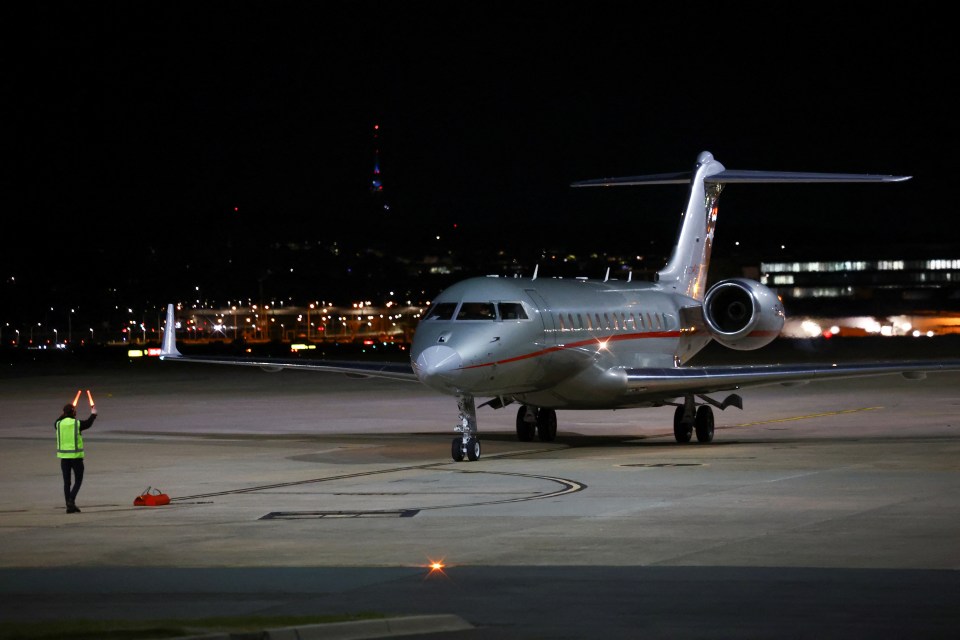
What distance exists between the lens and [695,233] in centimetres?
3319

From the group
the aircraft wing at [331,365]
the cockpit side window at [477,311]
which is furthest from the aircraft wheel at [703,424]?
the aircraft wing at [331,365]

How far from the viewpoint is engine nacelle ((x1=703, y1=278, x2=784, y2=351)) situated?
97.0 ft

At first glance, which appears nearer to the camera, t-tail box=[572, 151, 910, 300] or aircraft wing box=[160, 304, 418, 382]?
aircraft wing box=[160, 304, 418, 382]

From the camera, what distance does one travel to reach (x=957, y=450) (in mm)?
23797

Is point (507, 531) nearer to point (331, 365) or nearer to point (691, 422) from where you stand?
point (691, 422)

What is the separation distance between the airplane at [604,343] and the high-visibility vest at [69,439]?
651 cm

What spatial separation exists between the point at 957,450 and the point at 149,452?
13688 millimetres

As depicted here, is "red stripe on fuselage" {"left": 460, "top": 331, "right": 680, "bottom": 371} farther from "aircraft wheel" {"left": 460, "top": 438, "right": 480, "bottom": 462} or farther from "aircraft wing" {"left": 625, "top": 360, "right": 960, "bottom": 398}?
"aircraft wheel" {"left": 460, "top": 438, "right": 480, "bottom": 462}

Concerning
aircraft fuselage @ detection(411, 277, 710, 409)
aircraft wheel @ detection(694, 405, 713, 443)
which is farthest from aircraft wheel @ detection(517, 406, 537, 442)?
aircraft wheel @ detection(694, 405, 713, 443)

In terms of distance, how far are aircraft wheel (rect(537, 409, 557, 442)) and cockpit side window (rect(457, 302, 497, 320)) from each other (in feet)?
13.5

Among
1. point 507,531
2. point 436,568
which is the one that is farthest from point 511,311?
point 436,568

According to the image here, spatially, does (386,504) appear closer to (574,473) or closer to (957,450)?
(574,473)

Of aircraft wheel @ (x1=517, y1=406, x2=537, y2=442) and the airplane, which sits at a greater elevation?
the airplane

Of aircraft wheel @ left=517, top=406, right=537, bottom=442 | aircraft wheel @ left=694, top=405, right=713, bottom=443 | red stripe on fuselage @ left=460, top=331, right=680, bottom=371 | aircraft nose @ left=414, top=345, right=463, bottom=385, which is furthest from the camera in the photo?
aircraft wheel @ left=517, top=406, right=537, bottom=442
